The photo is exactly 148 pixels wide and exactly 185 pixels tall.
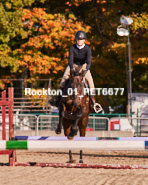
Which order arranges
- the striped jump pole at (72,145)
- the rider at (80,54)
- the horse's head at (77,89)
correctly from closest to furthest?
the striped jump pole at (72,145)
the horse's head at (77,89)
the rider at (80,54)

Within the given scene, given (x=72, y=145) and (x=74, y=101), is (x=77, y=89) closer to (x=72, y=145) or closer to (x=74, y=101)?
(x=74, y=101)

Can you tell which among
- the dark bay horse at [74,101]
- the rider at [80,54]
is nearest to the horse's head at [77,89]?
the dark bay horse at [74,101]

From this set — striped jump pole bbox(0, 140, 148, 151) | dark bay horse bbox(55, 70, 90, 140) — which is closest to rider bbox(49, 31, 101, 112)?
dark bay horse bbox(55, 70, 90, 140)

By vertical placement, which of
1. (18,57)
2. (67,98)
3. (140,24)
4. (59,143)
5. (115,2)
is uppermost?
(115,2)

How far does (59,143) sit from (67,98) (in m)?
2.74

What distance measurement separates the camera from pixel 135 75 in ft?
87.7

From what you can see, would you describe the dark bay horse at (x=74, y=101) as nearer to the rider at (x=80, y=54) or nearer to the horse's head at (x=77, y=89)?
the horse's head at (x=77, y=89)

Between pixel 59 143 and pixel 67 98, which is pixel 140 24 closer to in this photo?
pixel 67 98

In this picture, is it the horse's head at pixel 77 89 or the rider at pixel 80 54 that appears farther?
the rider at pixel 80 54

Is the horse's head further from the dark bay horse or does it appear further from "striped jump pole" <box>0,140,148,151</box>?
"striped jump pole" <box>0,140,148,151</box>

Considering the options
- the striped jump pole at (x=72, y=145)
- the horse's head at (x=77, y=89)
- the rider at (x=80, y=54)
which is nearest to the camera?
the striped jump pole at (x=72, y=145)

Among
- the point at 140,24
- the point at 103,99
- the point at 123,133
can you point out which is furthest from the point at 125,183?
the point at 103,99

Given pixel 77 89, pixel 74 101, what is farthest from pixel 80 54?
pixel 74 101

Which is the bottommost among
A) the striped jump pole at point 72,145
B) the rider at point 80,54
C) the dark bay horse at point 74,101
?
the striped jump pole at point 72,145
